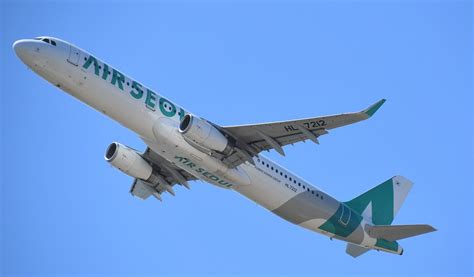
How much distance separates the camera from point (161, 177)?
43.8 m

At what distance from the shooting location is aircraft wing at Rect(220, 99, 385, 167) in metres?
34.1

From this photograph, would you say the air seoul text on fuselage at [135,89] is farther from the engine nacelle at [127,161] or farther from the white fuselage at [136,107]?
the engine nacelle at [127,161]

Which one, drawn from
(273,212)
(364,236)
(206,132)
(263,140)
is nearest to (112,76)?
(206,132)

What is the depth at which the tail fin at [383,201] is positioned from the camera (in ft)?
145

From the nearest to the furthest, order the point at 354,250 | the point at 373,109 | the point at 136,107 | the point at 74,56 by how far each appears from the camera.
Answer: the point at 373,109 < the point at 74,56 < the point at 136,107 < the point at 354,250

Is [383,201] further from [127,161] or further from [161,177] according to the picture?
[127,161]

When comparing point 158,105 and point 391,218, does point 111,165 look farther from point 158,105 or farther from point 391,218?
point 391,218

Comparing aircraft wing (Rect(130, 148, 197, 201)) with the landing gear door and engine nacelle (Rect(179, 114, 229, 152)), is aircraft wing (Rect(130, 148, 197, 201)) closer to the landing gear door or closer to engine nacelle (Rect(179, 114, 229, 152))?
engine nacelle (Rect(179, 114, 229, 152))

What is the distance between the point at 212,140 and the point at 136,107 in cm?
389

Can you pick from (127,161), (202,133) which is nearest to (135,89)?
(202,133)

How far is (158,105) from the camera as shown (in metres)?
36.7

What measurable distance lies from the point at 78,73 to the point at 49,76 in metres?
1.32

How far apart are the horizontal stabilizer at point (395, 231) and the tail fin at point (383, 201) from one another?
1440 millimetres

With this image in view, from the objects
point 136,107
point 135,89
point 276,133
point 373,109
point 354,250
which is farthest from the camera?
point 354,250
